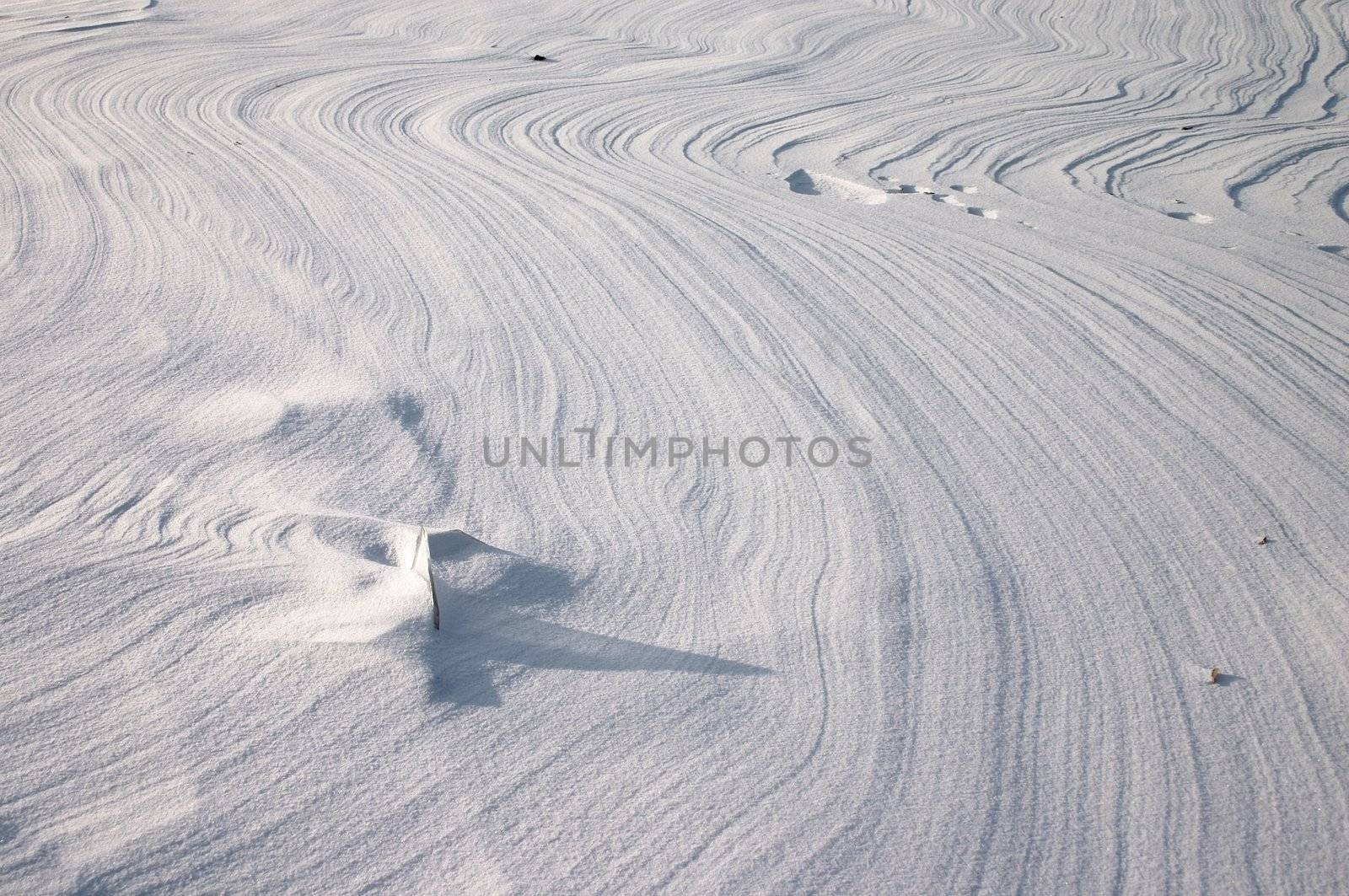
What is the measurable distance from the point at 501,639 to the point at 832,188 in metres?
1.88

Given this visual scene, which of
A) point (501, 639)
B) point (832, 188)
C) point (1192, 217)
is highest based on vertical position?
point (832, 188)

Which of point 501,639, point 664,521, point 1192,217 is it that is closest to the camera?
point 501,639

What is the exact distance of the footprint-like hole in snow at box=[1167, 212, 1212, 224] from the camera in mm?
2307

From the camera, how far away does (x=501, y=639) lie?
1.02 m

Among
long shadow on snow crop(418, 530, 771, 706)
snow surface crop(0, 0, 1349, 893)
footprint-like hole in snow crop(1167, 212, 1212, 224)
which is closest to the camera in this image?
snow surface crop(0, 0, 1349, 893)

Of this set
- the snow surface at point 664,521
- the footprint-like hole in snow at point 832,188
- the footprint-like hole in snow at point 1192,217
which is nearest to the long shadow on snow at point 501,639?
the snow surface at point 664,521

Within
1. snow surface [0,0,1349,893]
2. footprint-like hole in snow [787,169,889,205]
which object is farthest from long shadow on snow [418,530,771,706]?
footprint-like hole in snow [787,169,889,205]

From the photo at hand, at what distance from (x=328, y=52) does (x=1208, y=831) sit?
3.97m

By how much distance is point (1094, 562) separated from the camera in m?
1.20

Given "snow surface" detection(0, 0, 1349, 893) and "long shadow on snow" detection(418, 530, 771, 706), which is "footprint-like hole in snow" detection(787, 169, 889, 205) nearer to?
"snow surface" detection(0, 0, 1349, 893)

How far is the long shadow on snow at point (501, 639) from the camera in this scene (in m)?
0.97

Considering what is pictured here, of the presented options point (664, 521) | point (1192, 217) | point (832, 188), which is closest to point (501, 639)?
point (664, 521)

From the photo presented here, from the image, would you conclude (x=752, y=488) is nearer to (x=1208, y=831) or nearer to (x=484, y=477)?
(x=484, y=477)

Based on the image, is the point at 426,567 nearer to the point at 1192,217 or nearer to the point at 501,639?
the point at 501,639
